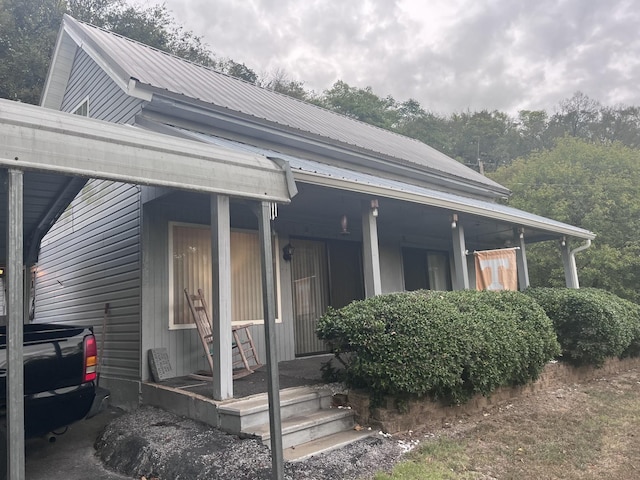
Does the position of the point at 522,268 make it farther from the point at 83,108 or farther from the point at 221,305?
the point at 83,108

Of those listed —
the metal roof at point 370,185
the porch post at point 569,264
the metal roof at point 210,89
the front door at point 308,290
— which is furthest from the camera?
the porch post at point 569,264

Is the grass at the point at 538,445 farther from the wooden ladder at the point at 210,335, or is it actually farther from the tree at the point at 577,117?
the tree at the point at 577,117

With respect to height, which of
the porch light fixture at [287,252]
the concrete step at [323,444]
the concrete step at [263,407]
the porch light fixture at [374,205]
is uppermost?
the porch light fixture at [374,205]

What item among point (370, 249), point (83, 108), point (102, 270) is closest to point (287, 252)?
point (370, 249)

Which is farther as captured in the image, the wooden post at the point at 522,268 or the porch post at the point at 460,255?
the wooden post at the point at 522,268

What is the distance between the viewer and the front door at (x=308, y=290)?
24.9ft

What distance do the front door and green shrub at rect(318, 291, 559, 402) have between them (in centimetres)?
261

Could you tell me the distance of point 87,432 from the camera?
5.02m

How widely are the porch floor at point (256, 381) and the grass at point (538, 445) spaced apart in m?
1.57

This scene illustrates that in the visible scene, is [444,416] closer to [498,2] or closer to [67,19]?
[67,19]

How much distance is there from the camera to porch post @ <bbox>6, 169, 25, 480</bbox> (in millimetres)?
1993

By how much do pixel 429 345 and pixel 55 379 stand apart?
3.12 metres

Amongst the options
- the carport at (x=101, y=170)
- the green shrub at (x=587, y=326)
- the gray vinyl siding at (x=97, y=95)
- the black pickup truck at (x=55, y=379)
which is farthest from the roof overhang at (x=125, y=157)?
the green shrub at (x=587, y=326)

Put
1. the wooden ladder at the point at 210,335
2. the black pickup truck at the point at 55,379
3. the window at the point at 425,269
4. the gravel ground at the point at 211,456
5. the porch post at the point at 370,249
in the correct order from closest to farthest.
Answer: the black pickup truck at the point at 55,379 → the gravel ground at the point at 211,456 → the wooden ladder at the point at 210,335 → the porch post at the point at 370,249 → the window at the point at 425,269
